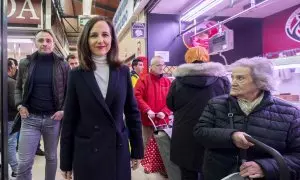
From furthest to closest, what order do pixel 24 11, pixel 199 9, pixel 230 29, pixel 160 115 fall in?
1. pixel 230 29
2. pixel 24 11
3. pixel 199 9
4. pixel 160 115

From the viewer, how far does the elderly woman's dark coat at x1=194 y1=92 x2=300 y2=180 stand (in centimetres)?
176

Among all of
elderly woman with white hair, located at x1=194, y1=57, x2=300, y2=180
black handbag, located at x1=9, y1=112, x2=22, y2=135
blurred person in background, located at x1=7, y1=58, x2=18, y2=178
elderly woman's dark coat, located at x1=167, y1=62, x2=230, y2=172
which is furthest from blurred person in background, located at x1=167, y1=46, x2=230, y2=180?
blurred person in background, located at x1=7, y1=58, x2=18, y2=178

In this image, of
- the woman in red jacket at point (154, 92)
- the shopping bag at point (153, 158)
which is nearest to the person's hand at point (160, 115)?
the woman in red jacket at point (154, 92)

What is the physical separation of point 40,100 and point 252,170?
1.88m

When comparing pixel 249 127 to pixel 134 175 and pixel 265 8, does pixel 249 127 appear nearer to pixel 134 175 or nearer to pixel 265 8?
pixel 134 175

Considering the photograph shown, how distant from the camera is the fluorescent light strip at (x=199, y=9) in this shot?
4914 millimetres

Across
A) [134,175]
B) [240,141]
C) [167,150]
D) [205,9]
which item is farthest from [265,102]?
[205,9]

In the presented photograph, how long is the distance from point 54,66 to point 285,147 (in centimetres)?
200

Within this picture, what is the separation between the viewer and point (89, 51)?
6.33 feet

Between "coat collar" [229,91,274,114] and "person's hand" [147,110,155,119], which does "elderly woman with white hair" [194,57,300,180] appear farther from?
"person's hand" [147,110,155,119]

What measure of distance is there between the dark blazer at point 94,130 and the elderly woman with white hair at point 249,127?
52cm

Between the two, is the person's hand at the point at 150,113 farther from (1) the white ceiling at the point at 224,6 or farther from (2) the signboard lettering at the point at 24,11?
(2) the signboard lettering at the point at 24,11

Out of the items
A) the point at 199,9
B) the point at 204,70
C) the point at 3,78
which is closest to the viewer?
the point at 3,78

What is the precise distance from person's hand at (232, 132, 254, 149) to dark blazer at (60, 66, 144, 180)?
629mm
